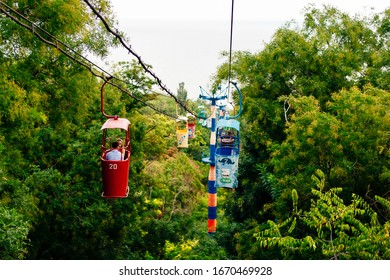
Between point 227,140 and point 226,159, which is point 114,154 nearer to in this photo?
point 226,159

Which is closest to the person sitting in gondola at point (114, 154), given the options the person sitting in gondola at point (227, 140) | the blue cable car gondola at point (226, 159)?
the blue cable car gondola at point (226, 159)

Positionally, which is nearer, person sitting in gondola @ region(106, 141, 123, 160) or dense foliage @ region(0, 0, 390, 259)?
person sitting in gondola @ region(106, 141, 123, 160)

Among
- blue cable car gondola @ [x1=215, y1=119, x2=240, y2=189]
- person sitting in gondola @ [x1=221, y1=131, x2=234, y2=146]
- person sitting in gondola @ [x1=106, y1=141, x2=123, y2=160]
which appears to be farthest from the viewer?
person sitting in gondola @ [x1=221, y1=131, x2=234, y2=146]

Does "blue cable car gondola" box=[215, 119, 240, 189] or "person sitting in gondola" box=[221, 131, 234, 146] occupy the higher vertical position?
"person sitting in gondola" box=[221, 131, 234, 146]

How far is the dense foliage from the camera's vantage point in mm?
10891

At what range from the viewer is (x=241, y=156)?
18.3 metres

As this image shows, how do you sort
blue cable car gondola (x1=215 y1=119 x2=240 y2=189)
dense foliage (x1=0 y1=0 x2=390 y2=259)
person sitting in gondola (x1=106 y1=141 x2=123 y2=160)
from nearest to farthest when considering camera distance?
1. person sitting in gondola (x1=106 y1=141 x2=123 y2=160)
2. dense foliage (x1=0 y1=0 x2=390 y2=259)
3. blue cable car gondola (x1=215 y1=119 x2=240 y2=189)

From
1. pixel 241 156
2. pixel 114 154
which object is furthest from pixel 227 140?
pixel 114 154

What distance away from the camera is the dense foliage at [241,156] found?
10.9 m

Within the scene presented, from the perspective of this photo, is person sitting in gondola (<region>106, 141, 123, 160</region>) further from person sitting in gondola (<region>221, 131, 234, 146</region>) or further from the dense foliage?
person sitting in gondola (<region>221, 131, 234, 146</region>)

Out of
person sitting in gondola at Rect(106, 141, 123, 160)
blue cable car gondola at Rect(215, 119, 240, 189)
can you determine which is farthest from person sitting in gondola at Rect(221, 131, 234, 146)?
person sitting in gondola at Rect(106, 141, 123, 160)

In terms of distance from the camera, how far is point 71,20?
1196 centimetres

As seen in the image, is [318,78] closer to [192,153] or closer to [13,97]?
[13,97]

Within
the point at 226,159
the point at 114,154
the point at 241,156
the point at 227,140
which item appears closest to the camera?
the point at 114,154
